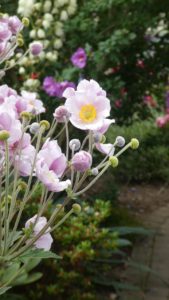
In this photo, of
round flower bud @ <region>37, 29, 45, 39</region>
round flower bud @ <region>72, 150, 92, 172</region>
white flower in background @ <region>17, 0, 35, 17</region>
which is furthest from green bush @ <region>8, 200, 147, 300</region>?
round flower bud @ <region>72, 150, 92, 172</region>

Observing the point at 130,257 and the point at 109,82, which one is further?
the point at 109,82

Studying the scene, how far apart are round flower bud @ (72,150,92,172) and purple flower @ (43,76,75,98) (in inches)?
124

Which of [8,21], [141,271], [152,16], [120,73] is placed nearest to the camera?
[8,21]

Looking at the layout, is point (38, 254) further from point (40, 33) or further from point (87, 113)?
point (40, 33)

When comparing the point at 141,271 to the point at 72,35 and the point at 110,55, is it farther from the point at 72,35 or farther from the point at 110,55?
the point at 72,35

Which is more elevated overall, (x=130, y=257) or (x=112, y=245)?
(x=112, y=245)

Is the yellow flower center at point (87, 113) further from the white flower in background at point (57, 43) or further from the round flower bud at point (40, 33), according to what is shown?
the white flower in background at point (57, 43)

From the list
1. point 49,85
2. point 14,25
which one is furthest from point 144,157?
point 14,25

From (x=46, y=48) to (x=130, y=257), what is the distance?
5.72 ft

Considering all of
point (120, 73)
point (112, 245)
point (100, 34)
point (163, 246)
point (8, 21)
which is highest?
point (8, 21)

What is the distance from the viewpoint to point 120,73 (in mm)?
5602

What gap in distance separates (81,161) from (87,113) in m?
0.10

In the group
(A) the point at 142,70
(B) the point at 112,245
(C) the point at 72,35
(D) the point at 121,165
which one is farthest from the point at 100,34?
(B) the point at 112,245

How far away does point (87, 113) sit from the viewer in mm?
1396
